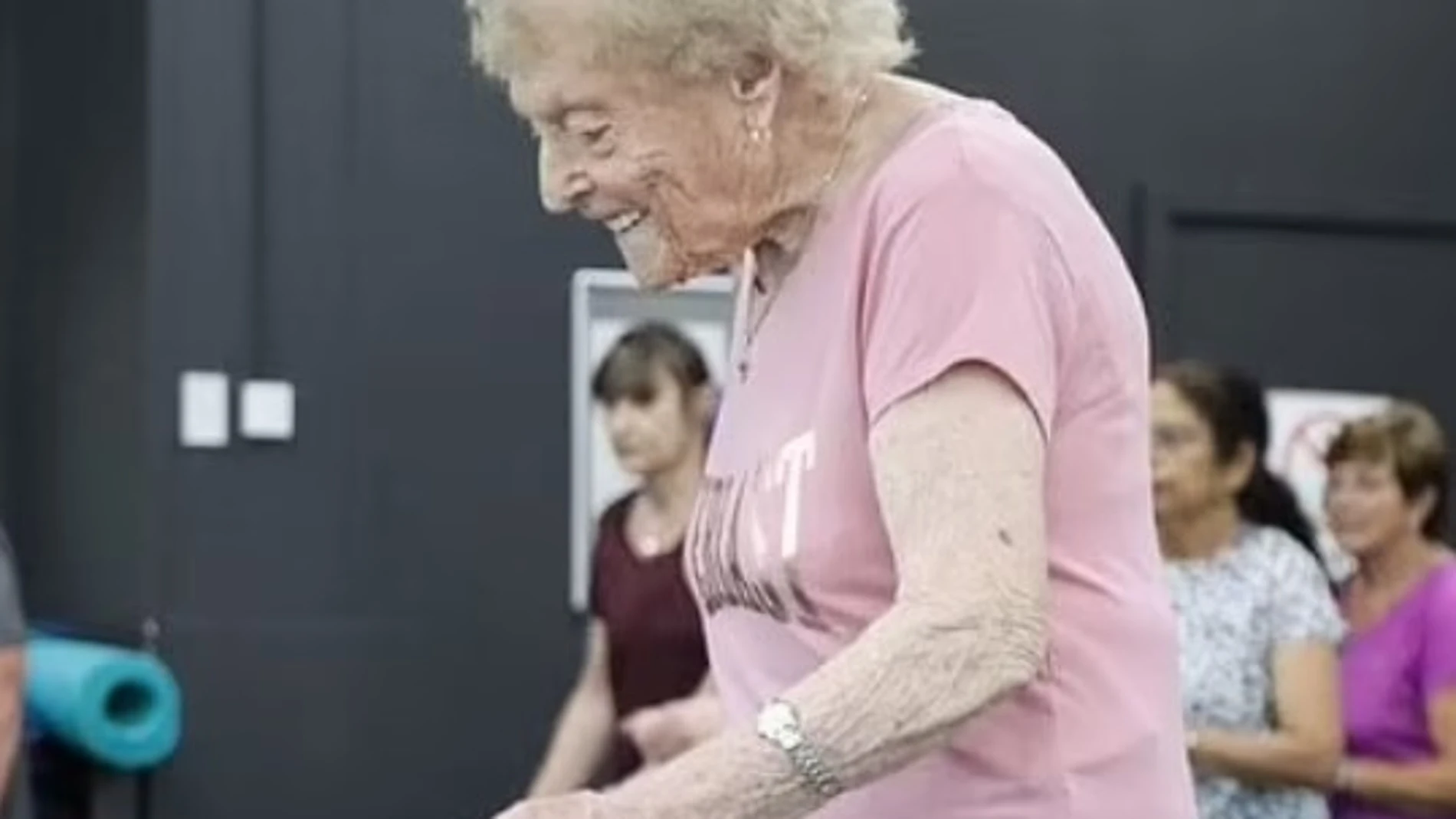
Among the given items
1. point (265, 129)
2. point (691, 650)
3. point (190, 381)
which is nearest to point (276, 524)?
point (190, 381)

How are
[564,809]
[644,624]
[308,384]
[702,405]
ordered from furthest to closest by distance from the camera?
[308,384]
[702,405]
[644,624]
[564,809]

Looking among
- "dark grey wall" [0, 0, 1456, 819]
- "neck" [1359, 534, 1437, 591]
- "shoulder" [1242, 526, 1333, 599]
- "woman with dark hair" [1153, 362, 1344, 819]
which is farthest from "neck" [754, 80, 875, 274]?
"dark grey wall" [0, 0, 1456, 819]

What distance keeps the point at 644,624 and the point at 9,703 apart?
3.66 ft

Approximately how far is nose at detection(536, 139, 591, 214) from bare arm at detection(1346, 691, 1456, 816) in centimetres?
254

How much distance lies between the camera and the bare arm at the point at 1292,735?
3.97 metres

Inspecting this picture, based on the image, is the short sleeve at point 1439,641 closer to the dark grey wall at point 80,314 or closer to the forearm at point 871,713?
the dark grey wall at point 80,314

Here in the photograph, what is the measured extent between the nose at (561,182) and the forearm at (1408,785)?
8.36 ft

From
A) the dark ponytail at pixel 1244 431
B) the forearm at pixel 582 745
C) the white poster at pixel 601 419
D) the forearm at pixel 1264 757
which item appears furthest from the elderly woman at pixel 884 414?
the white poster at pixel 601 419

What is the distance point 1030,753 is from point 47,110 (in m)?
4.24

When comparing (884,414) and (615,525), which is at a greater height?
(884,414)

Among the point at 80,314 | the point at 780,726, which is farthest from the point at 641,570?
the point at 780,726

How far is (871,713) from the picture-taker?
152 cm

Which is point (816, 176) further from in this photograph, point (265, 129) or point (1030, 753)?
point (265, 129)

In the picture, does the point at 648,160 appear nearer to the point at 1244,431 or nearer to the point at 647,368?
the point at 1244,431
